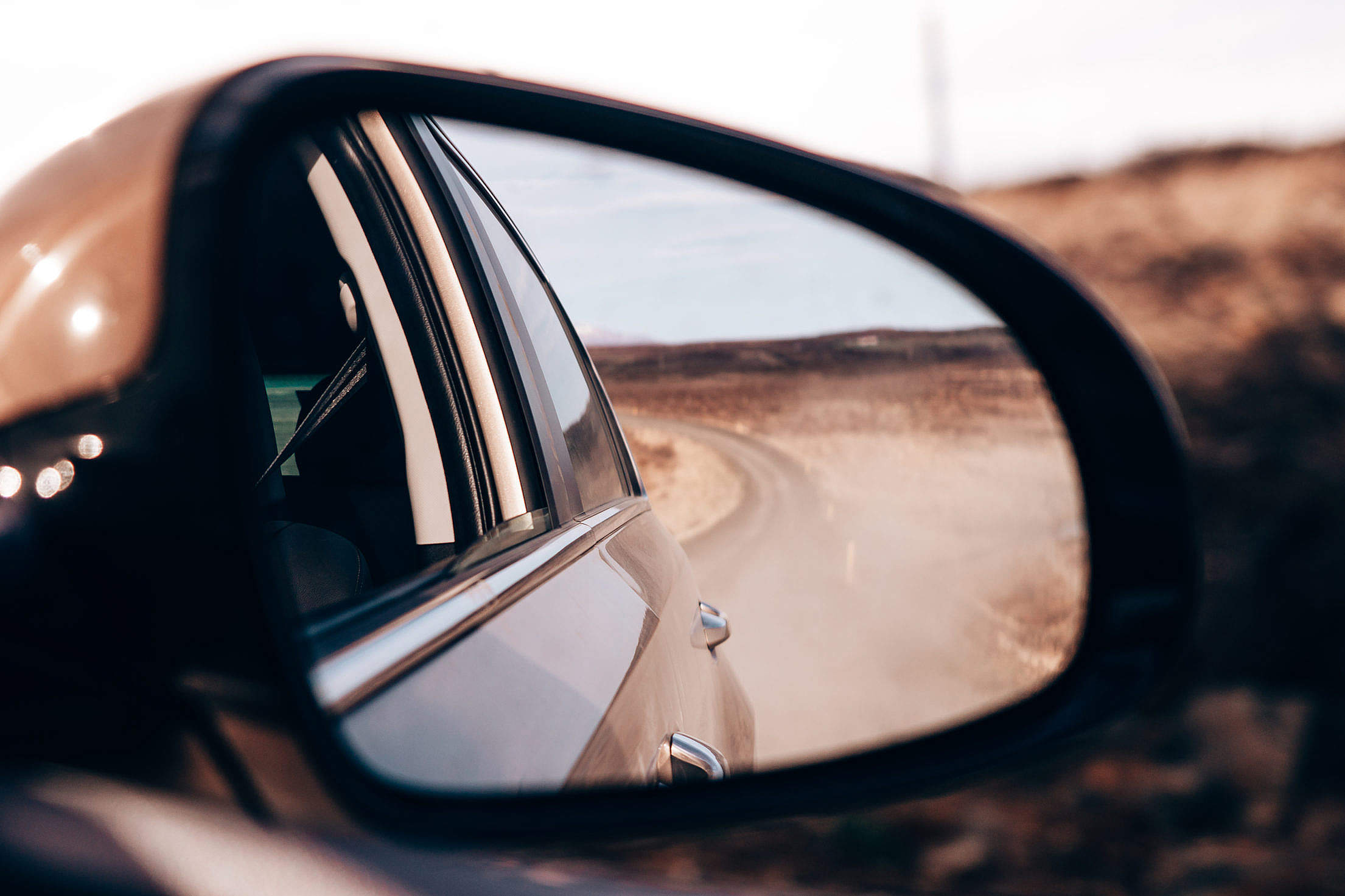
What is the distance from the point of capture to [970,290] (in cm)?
183

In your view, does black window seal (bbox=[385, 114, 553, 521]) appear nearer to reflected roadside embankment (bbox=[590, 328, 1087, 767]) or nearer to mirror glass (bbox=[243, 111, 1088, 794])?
mirror glass (bbox=[243, 111, 1088, 794])

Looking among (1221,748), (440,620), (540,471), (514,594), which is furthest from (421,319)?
(1221,748)

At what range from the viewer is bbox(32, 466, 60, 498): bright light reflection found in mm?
827

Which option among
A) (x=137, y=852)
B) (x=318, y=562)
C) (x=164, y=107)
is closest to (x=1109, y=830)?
(x=318, y=562)

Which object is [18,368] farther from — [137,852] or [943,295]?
[943,295]

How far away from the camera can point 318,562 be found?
1.33 meters

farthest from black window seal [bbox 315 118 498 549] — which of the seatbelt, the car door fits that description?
the seatbelt

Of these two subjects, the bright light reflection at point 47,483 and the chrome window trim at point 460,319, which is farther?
the chrome window trim at point 460,319

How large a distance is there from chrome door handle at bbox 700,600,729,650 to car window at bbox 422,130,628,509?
1.21 feet

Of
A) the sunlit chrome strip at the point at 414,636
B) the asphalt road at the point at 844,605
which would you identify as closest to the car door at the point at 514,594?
the sunlit chrome strip at the point at 414,636

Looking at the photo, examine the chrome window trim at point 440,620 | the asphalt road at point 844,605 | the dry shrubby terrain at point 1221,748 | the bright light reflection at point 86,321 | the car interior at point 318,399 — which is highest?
the bright light reflection at point 86,321

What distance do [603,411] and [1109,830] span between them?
2.98 meters

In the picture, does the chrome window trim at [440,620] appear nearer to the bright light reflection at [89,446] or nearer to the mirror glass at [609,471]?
the mirror glass at [609,471]

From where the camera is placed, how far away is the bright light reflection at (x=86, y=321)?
84 cm
